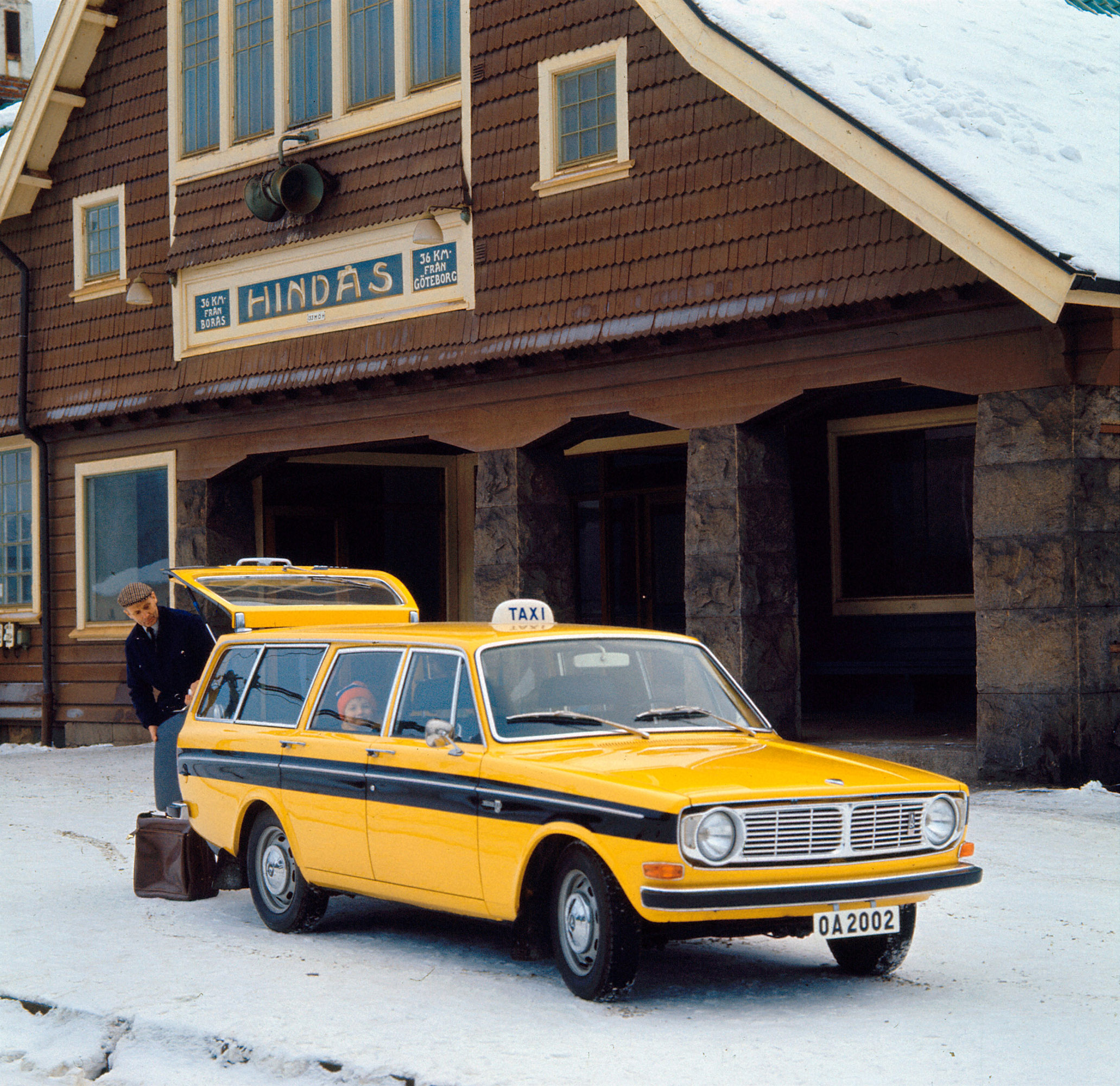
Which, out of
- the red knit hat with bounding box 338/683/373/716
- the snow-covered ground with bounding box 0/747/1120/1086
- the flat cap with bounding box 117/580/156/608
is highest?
the flat cap with bounding box 117/580/156/608

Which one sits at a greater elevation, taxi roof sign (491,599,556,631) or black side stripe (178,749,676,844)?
taxi roof sign (491,599,556,631)

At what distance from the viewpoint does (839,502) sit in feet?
57.9

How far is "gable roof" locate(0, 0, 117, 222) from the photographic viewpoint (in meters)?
20.1

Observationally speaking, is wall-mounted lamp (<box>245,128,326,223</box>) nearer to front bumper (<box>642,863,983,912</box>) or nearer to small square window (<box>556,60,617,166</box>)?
small square window (<box>556,60,617,166</box>)

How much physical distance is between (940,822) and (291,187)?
12.4 meters

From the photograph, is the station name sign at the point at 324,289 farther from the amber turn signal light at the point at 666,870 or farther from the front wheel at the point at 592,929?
the amber turn signal light at the point at 666,870

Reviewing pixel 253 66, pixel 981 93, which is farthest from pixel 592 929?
pixel 253 66

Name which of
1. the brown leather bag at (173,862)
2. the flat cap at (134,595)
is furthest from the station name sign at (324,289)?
the brown leather bag at (173,862)

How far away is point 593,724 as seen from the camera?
7.36 meters

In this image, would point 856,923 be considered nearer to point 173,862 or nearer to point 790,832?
point 790,832

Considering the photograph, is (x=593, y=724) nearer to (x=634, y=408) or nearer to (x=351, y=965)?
(x=351, y=965)

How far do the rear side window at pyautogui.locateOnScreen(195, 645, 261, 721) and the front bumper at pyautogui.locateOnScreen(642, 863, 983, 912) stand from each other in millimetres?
3562

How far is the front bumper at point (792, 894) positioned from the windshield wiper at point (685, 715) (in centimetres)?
125

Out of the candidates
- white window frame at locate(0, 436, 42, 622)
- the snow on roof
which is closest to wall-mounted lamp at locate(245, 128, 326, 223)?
the snow on roof
